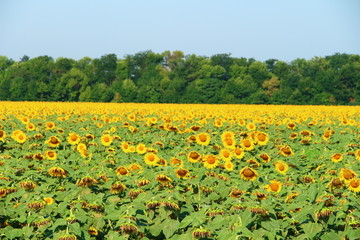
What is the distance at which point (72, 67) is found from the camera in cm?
8706

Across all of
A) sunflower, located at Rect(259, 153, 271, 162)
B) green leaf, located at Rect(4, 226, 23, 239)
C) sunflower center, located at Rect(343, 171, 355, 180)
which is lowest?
green leaf, located at Rect(4, 226, 23, 239)

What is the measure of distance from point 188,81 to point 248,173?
249 ft

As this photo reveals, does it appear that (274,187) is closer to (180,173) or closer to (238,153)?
(180,173)

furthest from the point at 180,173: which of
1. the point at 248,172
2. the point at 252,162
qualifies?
the point at 252,162

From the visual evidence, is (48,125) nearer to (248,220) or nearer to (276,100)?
(248,220)

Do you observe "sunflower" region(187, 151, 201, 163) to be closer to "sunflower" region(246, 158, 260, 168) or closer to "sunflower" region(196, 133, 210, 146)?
"sunflower" region(246, 158, 260, 168)

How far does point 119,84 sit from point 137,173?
217ft

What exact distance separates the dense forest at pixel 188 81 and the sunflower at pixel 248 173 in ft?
192

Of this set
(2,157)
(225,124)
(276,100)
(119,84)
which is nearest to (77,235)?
(2,157)

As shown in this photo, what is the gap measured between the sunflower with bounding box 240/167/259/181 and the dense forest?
5849cm

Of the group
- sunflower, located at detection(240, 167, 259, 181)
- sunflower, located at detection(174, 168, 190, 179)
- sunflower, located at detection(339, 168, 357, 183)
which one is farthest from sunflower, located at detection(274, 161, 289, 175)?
sunflower, located at detection(174, 168, 190, 179)

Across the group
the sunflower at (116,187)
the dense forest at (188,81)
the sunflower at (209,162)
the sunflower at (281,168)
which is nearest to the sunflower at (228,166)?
the sunflower at (209,162)

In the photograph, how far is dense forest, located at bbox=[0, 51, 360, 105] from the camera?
6556 centimetres

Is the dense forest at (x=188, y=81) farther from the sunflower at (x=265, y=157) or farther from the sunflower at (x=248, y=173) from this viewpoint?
the sunflower at (x=248, y=173)
